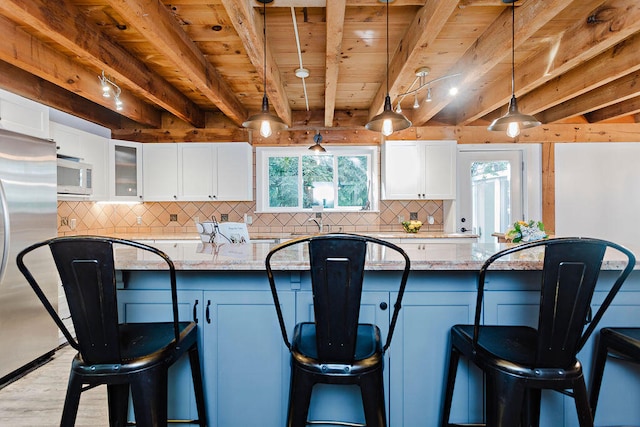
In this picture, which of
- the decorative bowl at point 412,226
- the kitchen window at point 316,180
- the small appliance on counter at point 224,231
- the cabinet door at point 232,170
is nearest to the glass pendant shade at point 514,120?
the small appliance on counter at point 224,231

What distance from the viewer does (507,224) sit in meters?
4.70

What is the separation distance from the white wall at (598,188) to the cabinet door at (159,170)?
5.19 m

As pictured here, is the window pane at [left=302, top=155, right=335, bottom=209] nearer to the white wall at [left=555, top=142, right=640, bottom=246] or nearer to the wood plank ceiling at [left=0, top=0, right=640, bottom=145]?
the wood plank ceiling at [left=0, top=0, right=640, bottom=145]

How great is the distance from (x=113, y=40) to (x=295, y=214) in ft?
9.47

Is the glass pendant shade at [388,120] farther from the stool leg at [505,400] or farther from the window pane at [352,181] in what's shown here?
the window pane at [352,181]

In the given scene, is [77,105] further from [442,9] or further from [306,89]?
[442,9]

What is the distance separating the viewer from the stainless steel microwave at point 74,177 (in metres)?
3.13

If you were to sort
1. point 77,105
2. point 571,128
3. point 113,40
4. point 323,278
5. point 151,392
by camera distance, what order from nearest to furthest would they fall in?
point 323,278, point 151,392, point 113,40, point 77,105, point 571,128

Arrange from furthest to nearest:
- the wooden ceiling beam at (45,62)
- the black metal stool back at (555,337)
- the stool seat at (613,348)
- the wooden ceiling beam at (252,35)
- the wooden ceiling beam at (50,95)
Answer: the wooden ceiling beam at (50,95) → the wooden ceiling beam at (45,62) → the wooden ceiling beam at (252,35) → the stool seat at (613,348) → the black metal stool back at (555,337)

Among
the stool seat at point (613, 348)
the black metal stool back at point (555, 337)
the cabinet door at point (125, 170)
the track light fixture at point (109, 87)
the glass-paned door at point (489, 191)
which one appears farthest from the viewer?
the glass-paned door at point (489, 191)

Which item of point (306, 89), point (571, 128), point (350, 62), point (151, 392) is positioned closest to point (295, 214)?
point (306, 89)

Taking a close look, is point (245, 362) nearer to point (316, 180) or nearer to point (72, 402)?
point (72, 402)

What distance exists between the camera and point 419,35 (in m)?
2.19

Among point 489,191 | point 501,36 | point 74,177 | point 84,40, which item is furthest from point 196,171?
point 489,191
